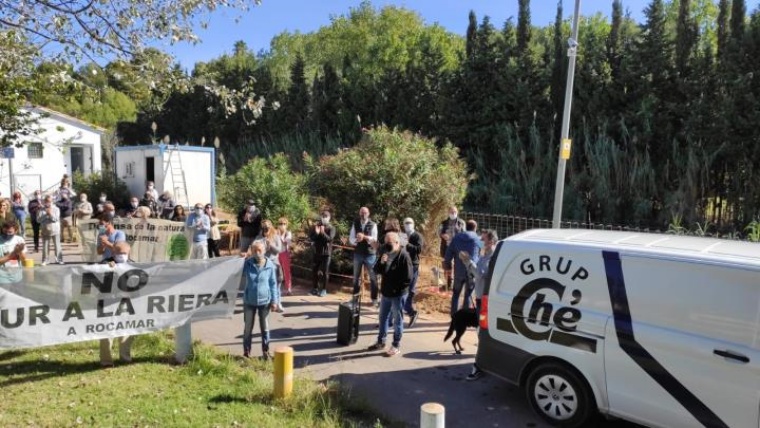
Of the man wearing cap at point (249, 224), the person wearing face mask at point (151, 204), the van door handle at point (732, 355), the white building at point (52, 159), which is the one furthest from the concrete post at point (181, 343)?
the white building at point (52, 159)

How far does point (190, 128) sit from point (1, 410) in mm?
44925

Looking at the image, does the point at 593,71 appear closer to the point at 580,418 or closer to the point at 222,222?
the point at 222,222

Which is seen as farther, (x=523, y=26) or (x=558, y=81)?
(x=523, y=26)

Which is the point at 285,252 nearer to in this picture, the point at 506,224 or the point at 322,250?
the point at 322,250

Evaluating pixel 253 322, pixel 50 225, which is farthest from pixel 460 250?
pixel 50 225

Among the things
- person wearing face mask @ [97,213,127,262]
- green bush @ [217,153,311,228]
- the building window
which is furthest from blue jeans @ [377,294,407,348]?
the building window

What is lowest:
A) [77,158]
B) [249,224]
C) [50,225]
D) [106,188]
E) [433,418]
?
[433,418]

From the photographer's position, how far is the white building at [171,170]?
22.0 m

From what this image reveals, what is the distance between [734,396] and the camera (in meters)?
4.69

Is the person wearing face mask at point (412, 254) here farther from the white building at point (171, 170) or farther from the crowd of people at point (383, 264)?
the white building at point (171, 170)

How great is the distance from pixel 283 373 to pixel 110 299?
245 cm

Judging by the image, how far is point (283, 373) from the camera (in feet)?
20.4

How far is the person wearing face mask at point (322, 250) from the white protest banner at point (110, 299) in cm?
366

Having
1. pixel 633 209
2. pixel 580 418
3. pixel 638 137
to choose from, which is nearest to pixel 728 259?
pixel 580 418
